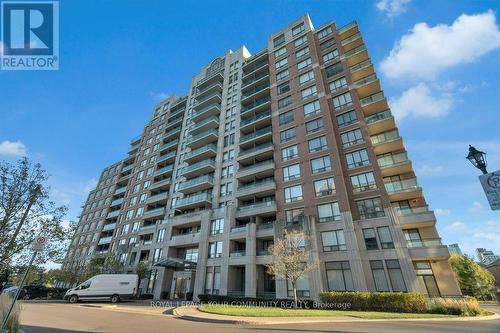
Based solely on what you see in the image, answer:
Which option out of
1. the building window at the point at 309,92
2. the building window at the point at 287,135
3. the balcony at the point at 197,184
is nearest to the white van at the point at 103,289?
the balcony at the point at 197,184

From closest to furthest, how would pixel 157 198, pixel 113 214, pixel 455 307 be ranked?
pixel 455 307, pixel 157 198, pixel 113 214

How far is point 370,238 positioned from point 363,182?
650cm

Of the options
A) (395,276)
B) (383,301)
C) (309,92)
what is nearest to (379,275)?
(395,276)

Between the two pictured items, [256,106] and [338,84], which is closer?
[338,84]

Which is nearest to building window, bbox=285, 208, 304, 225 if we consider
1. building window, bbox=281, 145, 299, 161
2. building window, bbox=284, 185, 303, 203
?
building window, bbox=284, 185, 303, 203

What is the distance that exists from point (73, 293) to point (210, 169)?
24.0 meters

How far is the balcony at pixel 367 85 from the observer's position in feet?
118

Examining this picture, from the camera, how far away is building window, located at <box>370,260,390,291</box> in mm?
24847

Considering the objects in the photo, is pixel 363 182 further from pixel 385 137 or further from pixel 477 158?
pixel 477 158

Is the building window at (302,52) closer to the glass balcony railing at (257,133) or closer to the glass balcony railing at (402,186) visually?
the glass balcony railing at (257,133)

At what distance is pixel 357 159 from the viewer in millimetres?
31703

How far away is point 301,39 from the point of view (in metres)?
45.9

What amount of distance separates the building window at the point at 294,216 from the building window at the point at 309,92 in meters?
17.7

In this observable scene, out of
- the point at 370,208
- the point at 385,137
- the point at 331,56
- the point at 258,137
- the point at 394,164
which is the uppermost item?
the point at 331,56
